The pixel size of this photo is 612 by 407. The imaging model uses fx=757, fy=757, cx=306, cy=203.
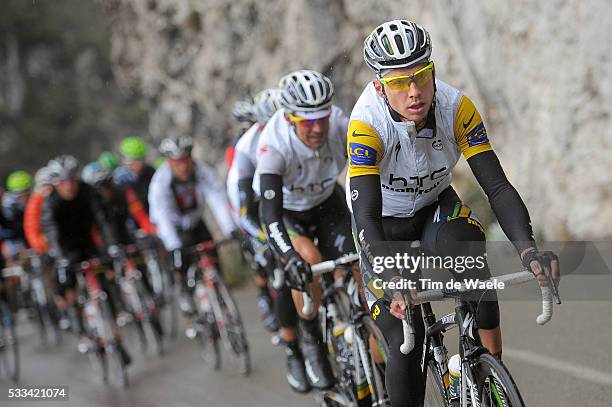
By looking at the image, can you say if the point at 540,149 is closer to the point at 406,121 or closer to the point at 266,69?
the point at 406,121

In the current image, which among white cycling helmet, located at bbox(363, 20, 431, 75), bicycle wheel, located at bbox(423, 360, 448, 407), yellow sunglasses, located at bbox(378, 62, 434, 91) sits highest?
white cycling helmet, located at bbox(363, 20, 431, 75)

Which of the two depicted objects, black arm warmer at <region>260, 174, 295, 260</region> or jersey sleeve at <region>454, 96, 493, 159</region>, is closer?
jersey sleeve at <region>454, 96, 493, 159</region>

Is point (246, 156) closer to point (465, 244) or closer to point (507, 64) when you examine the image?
point (465, 244)

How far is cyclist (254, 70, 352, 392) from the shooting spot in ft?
16.3

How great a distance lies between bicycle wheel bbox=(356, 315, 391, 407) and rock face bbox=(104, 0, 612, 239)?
5230 millimetres

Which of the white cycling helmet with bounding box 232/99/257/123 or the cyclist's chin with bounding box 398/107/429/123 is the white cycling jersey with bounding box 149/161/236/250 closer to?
the white cycling helmet with bounding box 232/99/257/123

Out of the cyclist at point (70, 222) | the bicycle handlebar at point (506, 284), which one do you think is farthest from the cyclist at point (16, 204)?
the bicycle handlebar at point (506, 284)

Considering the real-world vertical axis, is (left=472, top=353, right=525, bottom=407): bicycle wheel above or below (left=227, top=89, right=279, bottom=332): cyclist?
below

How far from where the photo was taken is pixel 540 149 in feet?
32.1

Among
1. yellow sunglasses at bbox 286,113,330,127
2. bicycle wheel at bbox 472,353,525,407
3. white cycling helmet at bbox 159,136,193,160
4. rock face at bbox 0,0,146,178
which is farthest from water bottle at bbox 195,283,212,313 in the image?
rock face at bbox 0,0,146,178

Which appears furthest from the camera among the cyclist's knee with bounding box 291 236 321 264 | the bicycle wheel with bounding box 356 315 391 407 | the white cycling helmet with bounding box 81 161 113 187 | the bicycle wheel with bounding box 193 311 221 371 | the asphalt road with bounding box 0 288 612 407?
the white cycling helmet with bounding box 81 161 113 187

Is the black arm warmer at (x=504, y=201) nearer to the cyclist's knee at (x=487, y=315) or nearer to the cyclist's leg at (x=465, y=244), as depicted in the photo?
the cyclist's leg at (x=465, y=244)

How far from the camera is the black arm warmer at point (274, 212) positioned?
4.77 metres

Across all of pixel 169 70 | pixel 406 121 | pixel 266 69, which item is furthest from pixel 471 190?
pixel 169 70
